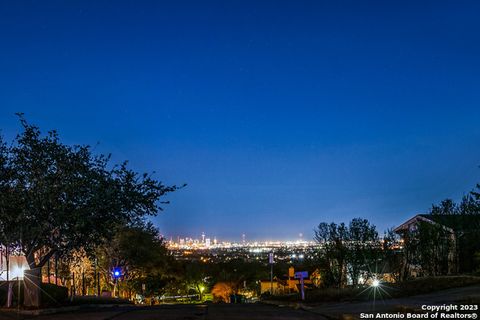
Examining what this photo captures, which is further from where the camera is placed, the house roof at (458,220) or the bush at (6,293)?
the house roof at (458,220)

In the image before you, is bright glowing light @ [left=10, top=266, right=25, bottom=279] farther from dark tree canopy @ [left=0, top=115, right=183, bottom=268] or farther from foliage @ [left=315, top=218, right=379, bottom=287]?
foliage @ [left=315, top=218, right=379, bottom=287]

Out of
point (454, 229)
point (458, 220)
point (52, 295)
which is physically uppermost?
point (458, 220)

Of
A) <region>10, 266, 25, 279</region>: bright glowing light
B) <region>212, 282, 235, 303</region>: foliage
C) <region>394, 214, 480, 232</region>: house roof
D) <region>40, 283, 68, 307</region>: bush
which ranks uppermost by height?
<region>394, 214, 480, 232</region>: house roof

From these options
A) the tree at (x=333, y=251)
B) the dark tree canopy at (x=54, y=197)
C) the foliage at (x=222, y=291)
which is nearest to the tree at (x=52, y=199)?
the dark tree canopy at (x=54, y=197)

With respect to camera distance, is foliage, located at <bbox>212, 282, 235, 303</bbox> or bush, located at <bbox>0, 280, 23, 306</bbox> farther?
foliage, located at <bbox>212, 282, 235, 303</bbox>

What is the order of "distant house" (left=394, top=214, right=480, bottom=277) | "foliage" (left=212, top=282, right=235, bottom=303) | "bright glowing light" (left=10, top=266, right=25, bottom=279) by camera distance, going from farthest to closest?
1. "foliage" (left=212, top=282, right=235, bottom=303)
2. "distant house" (left=394, top=214, right=480, bottom=277)
3. "bright glowing light" (left=10, top=266, right=25, bottom=279)

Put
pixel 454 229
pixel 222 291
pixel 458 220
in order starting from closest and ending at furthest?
pixel 454 229 → pixel 458 220 → pixel 222 291

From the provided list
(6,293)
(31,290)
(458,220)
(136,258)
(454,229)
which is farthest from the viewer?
(136,258)

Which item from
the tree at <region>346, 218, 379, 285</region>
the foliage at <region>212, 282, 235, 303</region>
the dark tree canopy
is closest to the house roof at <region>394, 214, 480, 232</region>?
the tree at <region>346, 218, 379, 285</region>

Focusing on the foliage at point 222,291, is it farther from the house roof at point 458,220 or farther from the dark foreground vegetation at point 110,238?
the house roof at point 458,220

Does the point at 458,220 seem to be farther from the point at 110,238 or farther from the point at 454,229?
the point at 110,238

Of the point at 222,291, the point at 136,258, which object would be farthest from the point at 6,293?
the point at 222,291

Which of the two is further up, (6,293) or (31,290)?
(31,290)

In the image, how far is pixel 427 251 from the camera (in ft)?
119
